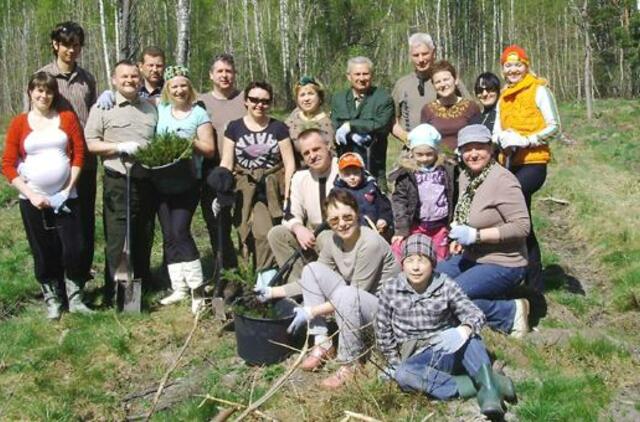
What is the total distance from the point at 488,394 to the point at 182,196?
9.89ft

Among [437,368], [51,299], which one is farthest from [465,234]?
[51,299]

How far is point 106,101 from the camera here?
17.9 ft

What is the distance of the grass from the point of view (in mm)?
3975

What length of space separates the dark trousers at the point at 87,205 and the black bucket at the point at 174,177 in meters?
0.54

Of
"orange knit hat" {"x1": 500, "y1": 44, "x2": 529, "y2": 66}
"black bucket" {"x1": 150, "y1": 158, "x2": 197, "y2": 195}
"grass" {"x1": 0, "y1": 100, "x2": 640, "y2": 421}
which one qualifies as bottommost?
"grass" {"x1": 0, "y1": 100, "x2": 640, "y2": 421}

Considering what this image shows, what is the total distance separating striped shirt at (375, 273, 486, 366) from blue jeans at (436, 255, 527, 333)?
2.16 feet

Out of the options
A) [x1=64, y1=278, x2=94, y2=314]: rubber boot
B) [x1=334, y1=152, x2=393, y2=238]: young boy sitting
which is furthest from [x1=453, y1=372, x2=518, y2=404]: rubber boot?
[x1=64, y1=278, x2=94, y2=314]: rubber boot

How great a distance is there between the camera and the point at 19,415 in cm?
418

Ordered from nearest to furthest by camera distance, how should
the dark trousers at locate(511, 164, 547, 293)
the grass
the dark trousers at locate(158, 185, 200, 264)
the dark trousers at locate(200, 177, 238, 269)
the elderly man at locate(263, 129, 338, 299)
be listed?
the grass → the elderly man at locate(263, 129, 338, 299) → the dark trousers at locate(511, 164, 547, 293) → the dark trousers at locate(158, 185, 200, 264) → the dark trousers at locate(200, 177, 238, 269)

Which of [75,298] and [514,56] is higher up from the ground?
[514,56]

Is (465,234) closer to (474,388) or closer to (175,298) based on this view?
(474,388)

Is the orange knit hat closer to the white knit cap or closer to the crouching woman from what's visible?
the white knit cap

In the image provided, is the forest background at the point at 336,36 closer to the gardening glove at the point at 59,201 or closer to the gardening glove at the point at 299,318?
the gardening glove at the point at 59,201

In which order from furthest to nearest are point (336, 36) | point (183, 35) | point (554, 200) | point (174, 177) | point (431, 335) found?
point (336, 36), point (183, 35), point (554, 200), point (174, 177), point (431, 335)
